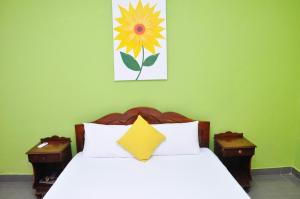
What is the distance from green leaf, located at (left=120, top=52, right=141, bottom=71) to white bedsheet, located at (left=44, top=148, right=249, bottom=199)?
41.4 inches

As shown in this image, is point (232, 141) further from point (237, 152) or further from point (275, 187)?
point (275, 187)

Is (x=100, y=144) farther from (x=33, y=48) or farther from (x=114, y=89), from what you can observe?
(x=33, y=48)

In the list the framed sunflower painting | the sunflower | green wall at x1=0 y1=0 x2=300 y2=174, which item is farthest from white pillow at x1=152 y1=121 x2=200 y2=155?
the sunflower

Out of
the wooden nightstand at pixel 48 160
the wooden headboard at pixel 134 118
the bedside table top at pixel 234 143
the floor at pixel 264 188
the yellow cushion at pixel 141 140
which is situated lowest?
the floor at pixel 264 188

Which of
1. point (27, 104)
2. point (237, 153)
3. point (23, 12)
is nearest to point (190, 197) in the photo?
point (237, 153)

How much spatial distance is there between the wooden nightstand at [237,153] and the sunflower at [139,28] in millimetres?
1358

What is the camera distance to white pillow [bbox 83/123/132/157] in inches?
97.5

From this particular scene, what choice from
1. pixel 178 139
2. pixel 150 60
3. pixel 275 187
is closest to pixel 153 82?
pixel 150 60

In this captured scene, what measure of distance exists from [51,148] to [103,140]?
2.06ft

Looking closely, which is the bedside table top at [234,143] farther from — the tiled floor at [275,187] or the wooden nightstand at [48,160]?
the wooden nightstand at [48,160]

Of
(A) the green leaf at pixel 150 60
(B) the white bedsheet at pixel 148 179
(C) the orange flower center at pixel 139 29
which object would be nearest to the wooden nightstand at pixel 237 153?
(B) the white bedsheet at pixel 148 179

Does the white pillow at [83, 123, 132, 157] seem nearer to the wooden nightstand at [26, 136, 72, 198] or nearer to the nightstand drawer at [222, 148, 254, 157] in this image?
the wooden nightstand at [26, 136, 72, 198]

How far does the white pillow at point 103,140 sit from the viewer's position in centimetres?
248

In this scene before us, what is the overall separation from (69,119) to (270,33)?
265 cm
